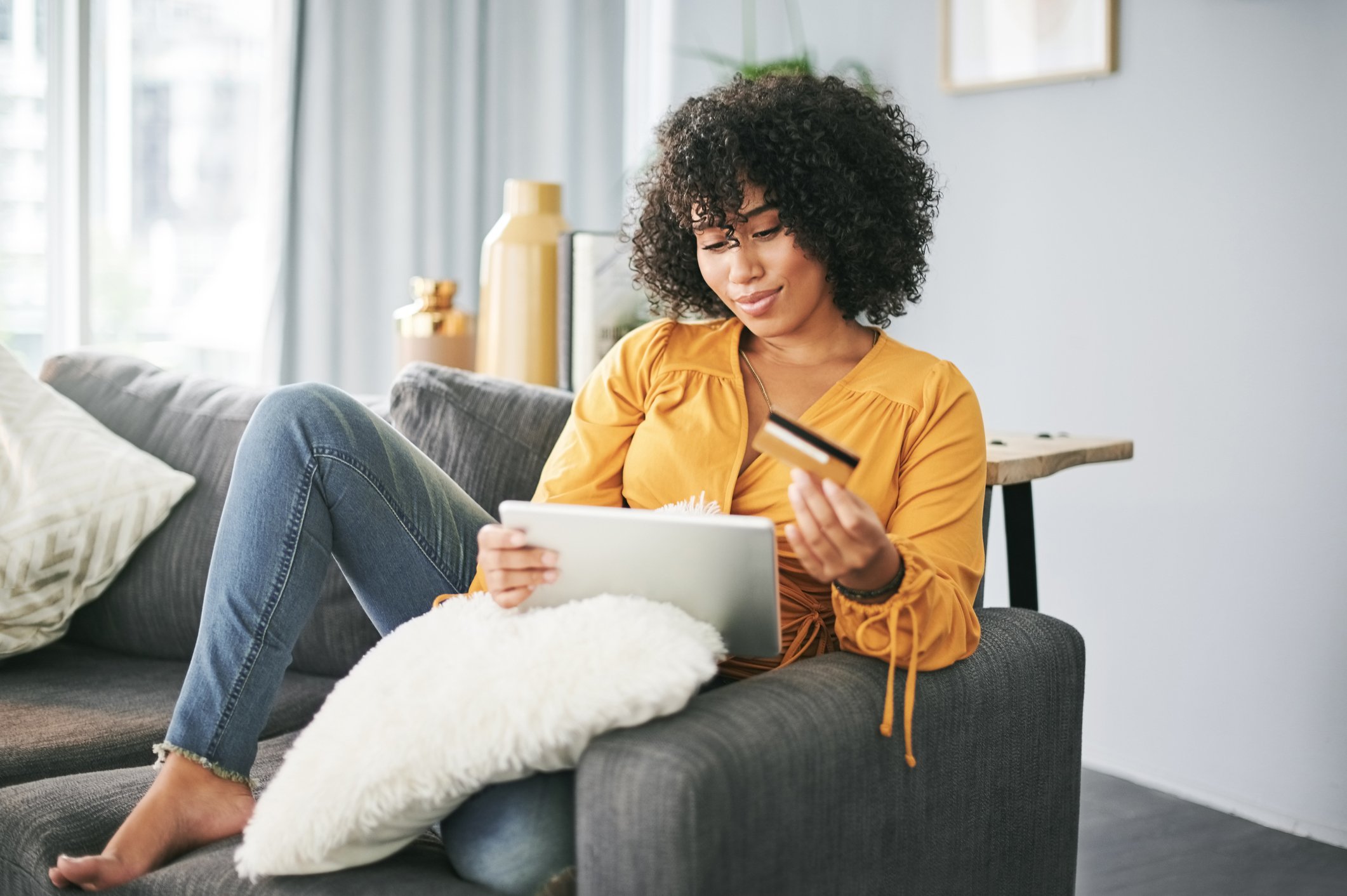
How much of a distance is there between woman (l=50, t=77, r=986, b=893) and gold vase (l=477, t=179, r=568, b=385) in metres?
0.74

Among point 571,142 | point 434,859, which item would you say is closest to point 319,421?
point 434,859

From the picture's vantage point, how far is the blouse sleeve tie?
3.34ft

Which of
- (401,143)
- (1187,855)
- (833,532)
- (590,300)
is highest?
(401,143)

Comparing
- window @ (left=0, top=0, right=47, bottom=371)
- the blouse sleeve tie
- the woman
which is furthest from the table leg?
window @ (left=0, top=0, right=47, bottom=371)

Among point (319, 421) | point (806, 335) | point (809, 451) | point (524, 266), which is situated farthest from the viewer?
point (524, 266)

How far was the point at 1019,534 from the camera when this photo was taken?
1.76 m

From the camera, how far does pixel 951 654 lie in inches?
42.9

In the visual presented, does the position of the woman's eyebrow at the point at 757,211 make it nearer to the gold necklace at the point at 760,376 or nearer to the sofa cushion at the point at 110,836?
the gold necklace at the point at 760,376

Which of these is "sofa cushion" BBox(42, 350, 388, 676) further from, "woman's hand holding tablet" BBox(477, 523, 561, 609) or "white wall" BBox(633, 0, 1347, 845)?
"white wall" BBox(633, 0, 1347, 845)

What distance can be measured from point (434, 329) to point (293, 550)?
105 cm

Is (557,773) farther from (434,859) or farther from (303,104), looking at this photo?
(303,104)

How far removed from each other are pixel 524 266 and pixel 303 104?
41.1 inches

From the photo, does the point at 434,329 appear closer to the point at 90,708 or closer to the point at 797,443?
the point at 90,708

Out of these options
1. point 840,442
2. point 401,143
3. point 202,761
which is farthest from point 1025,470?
point 401,143
